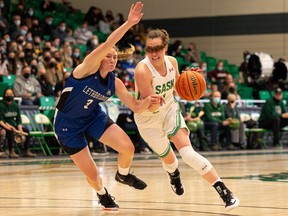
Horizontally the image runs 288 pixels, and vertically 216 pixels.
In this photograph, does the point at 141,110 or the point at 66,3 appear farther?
the point at 66,3

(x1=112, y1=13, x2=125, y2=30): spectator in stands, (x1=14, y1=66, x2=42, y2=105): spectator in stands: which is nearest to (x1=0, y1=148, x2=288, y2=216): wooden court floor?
(x1=14, y1=66, x2=42, y2=105): spectator in stands

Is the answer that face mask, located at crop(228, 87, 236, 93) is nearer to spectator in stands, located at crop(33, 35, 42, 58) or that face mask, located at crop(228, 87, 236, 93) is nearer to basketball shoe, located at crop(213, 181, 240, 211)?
spectator in stands, located at crop(33, 35, 42, 58)

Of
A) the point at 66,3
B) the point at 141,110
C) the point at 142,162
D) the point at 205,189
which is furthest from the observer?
the point at 66,3

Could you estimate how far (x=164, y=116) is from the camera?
7453mm

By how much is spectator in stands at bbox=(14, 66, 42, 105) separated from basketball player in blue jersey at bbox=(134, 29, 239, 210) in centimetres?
904

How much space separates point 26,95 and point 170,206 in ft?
31.2

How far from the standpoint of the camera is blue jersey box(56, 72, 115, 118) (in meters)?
6.79

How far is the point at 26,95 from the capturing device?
16250 mm

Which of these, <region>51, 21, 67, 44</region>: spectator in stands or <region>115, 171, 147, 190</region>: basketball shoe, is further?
<region>51, 21, 67, 44</region>: spectator in stands

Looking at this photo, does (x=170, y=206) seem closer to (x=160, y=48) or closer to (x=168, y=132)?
(x=168, y=132)

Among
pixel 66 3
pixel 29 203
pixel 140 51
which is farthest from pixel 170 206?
pixel 66 3

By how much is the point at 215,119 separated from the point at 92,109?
11628mm

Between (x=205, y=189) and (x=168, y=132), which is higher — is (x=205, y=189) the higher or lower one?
the lower one

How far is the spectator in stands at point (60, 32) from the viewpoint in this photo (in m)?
20.7
